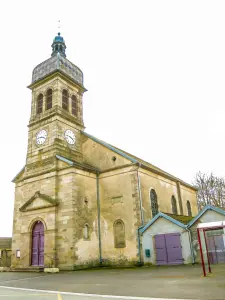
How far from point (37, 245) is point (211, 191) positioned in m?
27.2

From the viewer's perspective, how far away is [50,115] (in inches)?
874

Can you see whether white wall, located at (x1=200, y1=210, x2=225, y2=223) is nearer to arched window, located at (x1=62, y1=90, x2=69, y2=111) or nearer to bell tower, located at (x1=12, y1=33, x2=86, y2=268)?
bell tower, located at (x1=12, y1=33, x2=86, y2=268)

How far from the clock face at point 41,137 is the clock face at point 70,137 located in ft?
5.83

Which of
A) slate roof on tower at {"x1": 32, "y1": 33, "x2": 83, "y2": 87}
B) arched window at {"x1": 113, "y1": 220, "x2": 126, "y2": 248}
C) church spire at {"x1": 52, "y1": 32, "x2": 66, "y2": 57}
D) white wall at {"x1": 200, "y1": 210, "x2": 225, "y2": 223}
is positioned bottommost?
arched window at {"x1": 113, "y1": 220, "x2": 126, "y2": 248}

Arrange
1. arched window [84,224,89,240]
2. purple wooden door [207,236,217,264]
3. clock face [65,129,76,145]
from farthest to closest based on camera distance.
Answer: clock face [65,129,76,145], arched window [84,224,89,240], purple wooden door [207,236,217,264]

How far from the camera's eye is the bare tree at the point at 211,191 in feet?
121

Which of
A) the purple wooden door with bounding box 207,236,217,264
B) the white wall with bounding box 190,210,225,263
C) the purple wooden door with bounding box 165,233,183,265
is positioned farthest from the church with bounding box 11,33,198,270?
the purple wooden door with bounding box 207,236,217,264

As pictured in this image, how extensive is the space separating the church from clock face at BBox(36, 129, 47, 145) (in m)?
0.09

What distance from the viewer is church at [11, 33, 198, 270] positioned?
59.9 feet

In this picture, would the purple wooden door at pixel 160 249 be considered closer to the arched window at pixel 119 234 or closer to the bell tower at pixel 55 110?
the arched window at pixel 119 234

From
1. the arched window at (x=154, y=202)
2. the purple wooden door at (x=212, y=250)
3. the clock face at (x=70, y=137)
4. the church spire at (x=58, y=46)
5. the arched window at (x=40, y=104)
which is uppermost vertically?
the church spire at (x=58, y=46)

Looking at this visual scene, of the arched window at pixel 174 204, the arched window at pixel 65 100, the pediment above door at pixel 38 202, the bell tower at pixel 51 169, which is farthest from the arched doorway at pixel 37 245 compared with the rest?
the arched window at pixel 174 204

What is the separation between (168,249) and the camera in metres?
17.1

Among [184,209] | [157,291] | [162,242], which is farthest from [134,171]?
[157,291]
